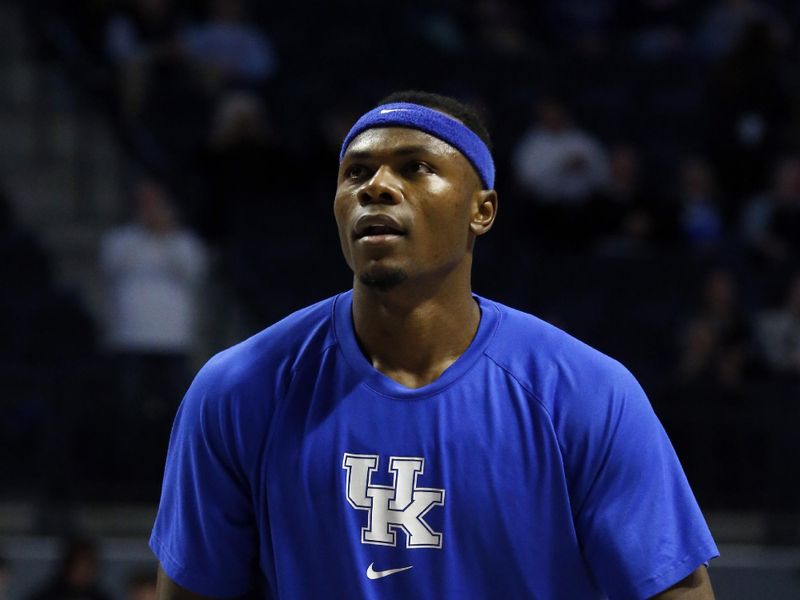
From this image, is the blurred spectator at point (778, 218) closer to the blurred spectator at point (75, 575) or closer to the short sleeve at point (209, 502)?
the blurred spectator at point (75, 575)

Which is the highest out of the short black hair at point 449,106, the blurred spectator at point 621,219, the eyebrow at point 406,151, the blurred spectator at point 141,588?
the blurred spectator at point 621,219

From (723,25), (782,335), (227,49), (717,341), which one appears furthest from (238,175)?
(723,25)

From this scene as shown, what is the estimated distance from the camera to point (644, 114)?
39.0ft

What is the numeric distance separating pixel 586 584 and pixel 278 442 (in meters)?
0.69

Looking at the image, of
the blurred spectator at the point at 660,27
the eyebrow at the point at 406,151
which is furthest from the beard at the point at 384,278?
the blurred spectator at the point at 660,27

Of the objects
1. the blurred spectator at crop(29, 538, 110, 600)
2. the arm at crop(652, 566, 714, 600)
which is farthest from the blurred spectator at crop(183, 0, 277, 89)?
the arm at crop(652, 566, 714, 600)

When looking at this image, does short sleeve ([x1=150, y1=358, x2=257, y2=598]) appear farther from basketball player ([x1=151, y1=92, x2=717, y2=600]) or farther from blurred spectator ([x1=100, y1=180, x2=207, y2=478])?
blurred spectator ([x1=100, y1=180, x2=207, y2=478])

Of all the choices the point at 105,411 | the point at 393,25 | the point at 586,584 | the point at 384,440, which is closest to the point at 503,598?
the point at 586,584

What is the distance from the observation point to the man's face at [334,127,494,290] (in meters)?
2.99

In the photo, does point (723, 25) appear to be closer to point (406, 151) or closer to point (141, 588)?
point (141, 588)

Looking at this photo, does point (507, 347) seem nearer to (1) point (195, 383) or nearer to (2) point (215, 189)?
(1) point (195, 383)

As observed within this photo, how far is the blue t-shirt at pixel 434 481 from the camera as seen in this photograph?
2.97 metres

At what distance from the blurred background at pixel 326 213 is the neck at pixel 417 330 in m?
4.64

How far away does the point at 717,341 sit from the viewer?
909 cm
